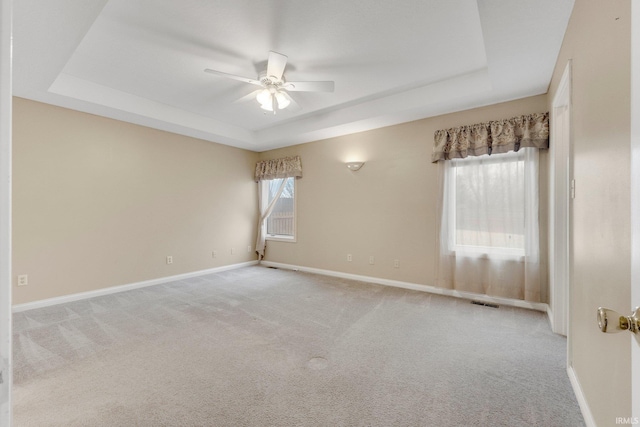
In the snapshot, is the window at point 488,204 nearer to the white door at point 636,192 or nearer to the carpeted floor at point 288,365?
the carpeted floor at point 288,365

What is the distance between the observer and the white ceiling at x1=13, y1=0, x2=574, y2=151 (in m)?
2.12

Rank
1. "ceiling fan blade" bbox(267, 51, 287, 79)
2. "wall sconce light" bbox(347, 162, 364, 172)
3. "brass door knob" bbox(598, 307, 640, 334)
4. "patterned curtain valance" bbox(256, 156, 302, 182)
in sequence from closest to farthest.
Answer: "brass door knob" bbox(598, 307, 640, 334), "ceiling fan blade" bbox(267, 51, 287, 79), "wall sconce light" bbox(347, 162, 364, 172), "patterned curtain valance" bbox(256, 156, 302, 182)

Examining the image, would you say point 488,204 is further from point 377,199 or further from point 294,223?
point 294,223

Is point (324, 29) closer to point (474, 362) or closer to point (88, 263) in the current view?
point (474, 362)

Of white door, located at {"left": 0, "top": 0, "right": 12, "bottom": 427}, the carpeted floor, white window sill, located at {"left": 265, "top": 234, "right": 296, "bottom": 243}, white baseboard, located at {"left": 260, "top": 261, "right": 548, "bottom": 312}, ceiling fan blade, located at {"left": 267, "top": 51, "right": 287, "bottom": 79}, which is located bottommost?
the carpeted floor

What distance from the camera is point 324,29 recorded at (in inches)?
94.3

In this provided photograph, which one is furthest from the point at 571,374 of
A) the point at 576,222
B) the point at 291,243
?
the point at 291,243

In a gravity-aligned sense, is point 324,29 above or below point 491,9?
above

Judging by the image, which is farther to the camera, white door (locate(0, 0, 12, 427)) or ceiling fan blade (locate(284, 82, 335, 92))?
ceiling fan blade (locate(284, 82, 335, 92))

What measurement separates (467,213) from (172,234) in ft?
14.8

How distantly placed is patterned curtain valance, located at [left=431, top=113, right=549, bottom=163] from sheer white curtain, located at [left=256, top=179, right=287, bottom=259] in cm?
325

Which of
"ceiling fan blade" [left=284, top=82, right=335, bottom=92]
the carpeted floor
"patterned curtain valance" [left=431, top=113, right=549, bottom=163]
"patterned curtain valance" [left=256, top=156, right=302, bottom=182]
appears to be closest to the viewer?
the carpeted floor

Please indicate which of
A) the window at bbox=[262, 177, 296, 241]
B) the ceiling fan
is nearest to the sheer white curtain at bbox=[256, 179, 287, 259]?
the window at bbox=[262, 177, 296, 241]

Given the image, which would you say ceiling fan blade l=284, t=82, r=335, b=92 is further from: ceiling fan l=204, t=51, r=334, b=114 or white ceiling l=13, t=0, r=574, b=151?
white ceiling l=13, t=0, r=574, b=151
